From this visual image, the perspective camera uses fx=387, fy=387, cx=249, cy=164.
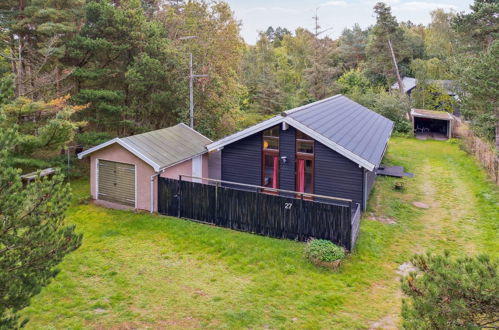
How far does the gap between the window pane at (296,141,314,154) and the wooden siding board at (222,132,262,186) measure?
1.56 m

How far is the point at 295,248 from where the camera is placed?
11.4m

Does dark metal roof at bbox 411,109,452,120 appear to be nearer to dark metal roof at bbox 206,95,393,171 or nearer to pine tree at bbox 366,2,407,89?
pine tree at bbox 366,2,407,89

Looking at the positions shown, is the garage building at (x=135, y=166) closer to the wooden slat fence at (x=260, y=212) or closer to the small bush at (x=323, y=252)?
the wooden slat fence at (x=260, y=212)

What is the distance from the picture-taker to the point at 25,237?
5.84 meters

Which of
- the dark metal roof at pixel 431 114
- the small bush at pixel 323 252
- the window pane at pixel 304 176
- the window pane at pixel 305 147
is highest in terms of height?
the dark metal roof at pixel 431 114

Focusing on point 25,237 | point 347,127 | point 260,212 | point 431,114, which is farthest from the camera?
point 431,114

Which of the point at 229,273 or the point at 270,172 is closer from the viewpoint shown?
the point at 229,273

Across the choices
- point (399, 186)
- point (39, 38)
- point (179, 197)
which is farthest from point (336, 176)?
point (39, 38)

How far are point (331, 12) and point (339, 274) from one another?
4308 centimetres

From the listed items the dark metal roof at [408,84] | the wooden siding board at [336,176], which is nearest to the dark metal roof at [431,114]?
the dark metal roof at [408,84]

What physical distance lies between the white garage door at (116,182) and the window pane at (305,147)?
20.9 feet

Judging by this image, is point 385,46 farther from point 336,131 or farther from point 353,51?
point 336,131

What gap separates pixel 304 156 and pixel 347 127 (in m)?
3.71

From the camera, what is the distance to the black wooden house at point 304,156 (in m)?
14.1
